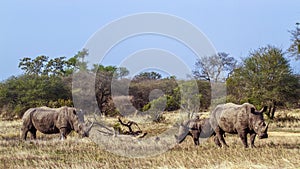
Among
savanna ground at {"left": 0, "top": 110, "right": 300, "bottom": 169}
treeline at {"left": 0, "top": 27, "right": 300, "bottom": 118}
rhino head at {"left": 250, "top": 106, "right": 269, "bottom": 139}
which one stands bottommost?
savanna ground at {"left": 0, "top": 110, "right": 300, "bottom": 169}

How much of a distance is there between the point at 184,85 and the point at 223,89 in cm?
610

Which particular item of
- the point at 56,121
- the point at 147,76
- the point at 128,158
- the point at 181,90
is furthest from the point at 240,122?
the point at 147,76

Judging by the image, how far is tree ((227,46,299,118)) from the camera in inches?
1380

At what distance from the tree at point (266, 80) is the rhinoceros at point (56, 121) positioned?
724 inches

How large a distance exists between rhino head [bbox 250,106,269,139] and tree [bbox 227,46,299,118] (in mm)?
18962

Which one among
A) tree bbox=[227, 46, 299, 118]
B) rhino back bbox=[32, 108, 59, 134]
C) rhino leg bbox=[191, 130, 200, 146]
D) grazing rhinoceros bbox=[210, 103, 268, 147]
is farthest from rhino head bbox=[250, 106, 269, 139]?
tree bbox=[227, 46, 299, 118]

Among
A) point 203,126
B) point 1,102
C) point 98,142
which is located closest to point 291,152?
point 203,126

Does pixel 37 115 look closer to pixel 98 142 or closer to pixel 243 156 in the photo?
pixel 98 142

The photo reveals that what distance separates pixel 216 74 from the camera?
45.3 metres

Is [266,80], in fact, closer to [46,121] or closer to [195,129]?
[195,129]

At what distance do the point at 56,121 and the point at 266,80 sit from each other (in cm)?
2085

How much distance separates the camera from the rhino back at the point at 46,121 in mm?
20062

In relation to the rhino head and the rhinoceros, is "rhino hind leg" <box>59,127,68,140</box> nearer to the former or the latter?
the rhinoceros

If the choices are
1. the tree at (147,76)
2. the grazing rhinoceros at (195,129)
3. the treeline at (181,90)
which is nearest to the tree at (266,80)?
the treeline at (181,90)
